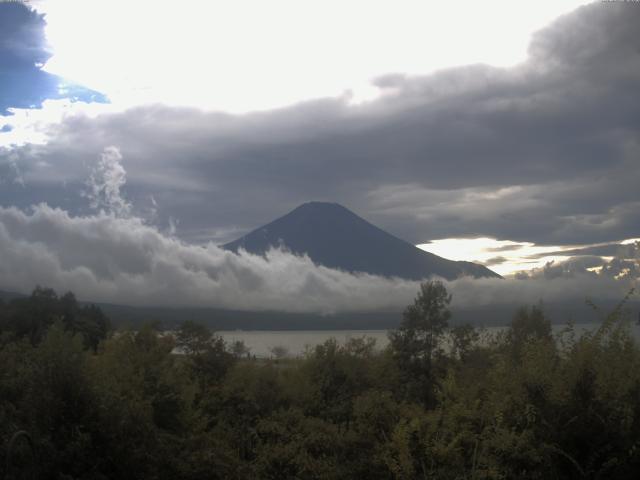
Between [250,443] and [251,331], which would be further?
[251,331]

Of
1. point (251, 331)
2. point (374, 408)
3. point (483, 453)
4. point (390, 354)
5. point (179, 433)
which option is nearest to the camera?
point (483, 453)

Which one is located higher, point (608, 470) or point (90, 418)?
point (90, 418)

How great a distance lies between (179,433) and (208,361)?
13344 millimetres

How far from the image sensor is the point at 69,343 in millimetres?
13758

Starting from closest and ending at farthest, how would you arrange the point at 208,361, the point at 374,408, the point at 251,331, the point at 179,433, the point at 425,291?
the point at 374,408 → the point at 179,433 → the point at 208,361 → the point at 425,291 → the point at 251,331

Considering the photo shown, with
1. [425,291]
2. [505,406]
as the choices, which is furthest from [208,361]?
[505,406]

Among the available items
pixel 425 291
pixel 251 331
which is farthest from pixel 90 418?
pixel 251 331

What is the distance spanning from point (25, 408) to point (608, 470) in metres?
11.0

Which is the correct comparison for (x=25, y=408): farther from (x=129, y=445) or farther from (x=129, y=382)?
(x=129, y=382)

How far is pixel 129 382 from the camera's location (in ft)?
62.7

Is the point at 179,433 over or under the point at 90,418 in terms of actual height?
Answer: under

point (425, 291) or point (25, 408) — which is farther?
point (425, 291)

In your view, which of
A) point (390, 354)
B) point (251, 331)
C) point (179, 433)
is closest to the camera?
point (179, 433)

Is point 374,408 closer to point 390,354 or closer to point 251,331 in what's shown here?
point 390,354
